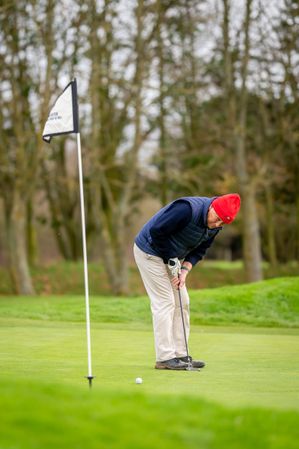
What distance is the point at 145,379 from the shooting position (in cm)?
848

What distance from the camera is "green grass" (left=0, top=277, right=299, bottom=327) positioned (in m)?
16.6

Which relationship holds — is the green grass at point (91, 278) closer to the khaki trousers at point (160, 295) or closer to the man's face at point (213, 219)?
the khaki trousers at point (160, 295)

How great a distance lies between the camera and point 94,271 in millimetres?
37500

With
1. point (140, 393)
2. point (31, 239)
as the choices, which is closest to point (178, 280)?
point (140, 393)

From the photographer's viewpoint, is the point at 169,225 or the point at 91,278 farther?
the point at 91,278

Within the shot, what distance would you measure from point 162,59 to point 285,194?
39.8ft

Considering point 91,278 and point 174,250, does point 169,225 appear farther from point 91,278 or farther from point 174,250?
point 91,278

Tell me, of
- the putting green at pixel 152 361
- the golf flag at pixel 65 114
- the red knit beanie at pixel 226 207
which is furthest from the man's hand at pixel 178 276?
the golf flag at pixel 65 114

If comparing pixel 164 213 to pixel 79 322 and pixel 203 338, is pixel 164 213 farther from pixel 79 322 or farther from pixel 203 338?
pixel 79 322

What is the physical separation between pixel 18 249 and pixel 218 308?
1284 cm

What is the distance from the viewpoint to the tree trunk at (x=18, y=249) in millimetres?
28688

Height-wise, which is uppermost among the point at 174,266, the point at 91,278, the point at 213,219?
the point at 213,219

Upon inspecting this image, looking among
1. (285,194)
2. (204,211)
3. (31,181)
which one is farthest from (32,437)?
(285,194)

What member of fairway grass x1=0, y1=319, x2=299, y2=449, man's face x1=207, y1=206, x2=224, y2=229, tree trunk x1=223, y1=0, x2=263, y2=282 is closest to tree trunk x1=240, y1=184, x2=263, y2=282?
tree trunk x1=223, y1=0, x2=263, y2=282
